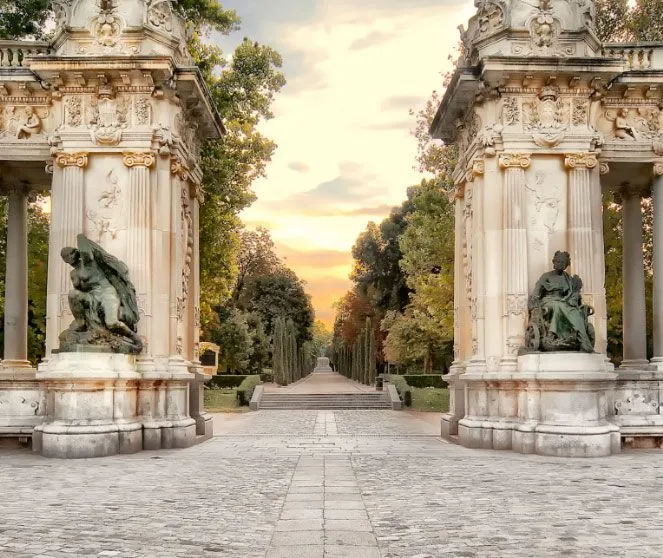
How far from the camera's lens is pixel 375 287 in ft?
204

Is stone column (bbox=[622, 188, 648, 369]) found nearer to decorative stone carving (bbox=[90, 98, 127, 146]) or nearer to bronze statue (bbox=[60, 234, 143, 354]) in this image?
bronze statue (bbox=[60, 234, 143, 354])

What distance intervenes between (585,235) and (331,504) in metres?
9.44

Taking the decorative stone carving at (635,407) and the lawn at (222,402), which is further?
the lawn at (222,402)

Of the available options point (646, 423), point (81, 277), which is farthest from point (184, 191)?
point (646, 423)

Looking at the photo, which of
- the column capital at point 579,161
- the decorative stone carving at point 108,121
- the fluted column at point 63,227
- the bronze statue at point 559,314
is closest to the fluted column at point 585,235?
the column capital at point 579,161

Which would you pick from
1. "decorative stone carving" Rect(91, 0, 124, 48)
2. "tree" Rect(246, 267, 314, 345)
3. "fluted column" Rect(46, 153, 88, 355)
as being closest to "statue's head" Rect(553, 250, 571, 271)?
"fluted column" Rect(46, 153, 88, 355)

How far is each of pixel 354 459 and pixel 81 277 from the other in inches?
238

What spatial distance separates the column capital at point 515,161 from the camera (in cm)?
1650

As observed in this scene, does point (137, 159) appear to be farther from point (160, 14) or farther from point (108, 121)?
point (160, 14)

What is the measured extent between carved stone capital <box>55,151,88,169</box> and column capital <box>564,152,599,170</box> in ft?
32.2

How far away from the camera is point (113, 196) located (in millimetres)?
16406

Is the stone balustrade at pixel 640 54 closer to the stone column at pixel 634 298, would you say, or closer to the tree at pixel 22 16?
the stone column at pixel 634 298

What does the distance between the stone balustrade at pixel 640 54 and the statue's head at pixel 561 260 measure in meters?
4.88

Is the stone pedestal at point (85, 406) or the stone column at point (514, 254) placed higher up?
the stone column at point (514, 254)
